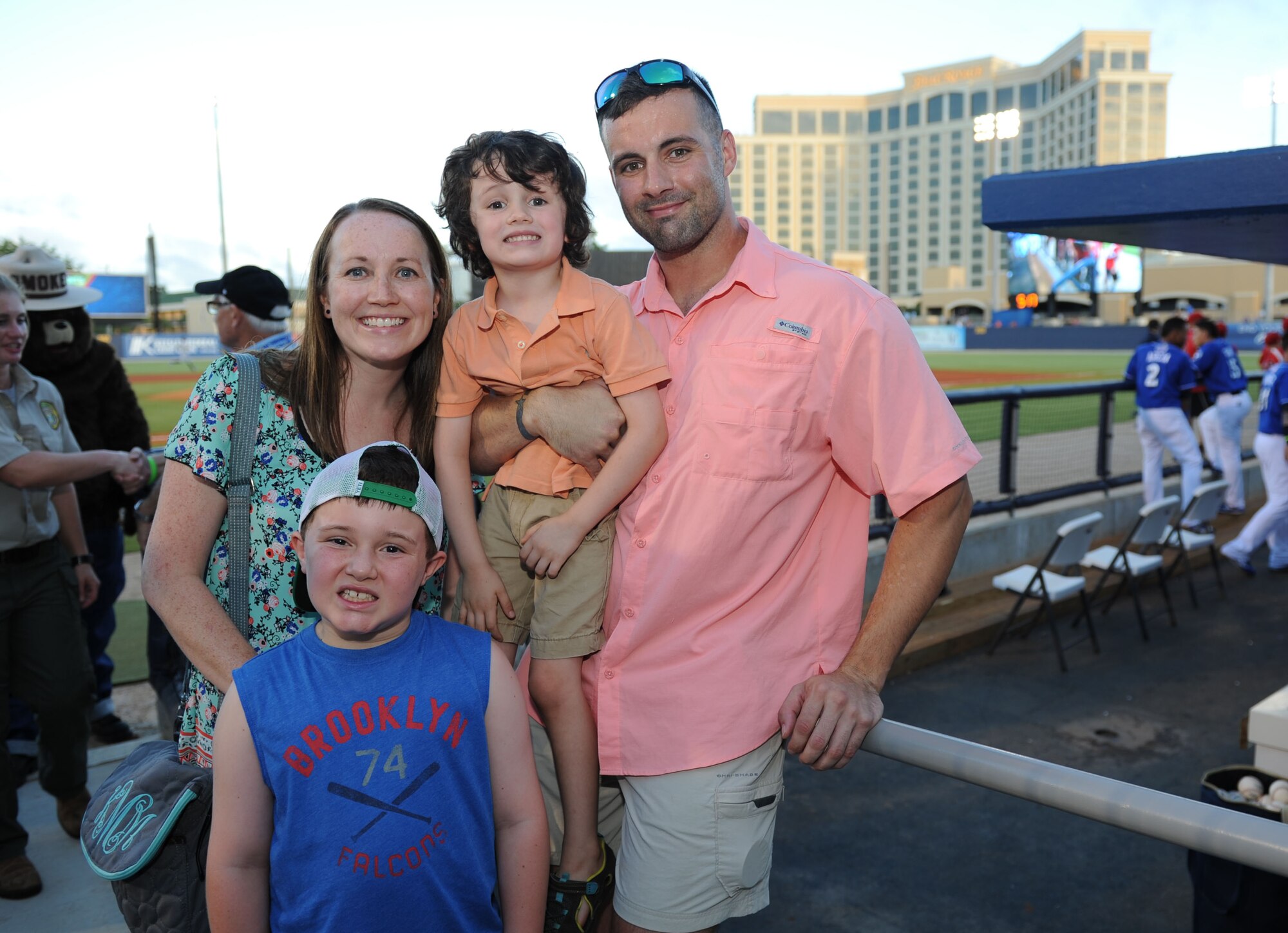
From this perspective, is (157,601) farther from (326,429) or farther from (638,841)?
(638,841)

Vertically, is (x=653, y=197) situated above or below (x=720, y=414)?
above

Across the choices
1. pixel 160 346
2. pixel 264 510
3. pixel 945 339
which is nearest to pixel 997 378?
pixel 945 339

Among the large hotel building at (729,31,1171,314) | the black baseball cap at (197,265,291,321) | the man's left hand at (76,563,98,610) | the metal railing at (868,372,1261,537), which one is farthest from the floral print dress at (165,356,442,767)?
the large hotel building at (729,31,1171,314)

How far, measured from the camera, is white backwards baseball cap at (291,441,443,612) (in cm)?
174

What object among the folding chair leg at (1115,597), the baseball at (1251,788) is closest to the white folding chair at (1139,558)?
the folding chair leg at (1115,597)

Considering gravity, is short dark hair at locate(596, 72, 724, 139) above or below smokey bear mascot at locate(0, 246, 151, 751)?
above

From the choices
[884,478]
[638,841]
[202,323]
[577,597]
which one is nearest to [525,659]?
[577,597]

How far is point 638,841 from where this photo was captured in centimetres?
208

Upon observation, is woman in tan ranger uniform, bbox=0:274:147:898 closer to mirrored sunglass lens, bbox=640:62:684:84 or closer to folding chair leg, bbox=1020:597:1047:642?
mirrored sunglass lens, bbox=640:62:684:84

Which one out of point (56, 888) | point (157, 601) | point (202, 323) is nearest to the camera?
point (157, 601)

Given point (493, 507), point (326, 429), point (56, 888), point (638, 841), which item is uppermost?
point (326, 429)

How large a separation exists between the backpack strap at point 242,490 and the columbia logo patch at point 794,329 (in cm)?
106

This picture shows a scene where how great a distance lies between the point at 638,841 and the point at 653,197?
4.50ft

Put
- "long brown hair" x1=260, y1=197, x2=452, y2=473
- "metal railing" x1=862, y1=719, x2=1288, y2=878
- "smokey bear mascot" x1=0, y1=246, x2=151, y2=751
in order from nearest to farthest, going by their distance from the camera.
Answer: "metal railing" x1=862, y1=719, x2=1288, y2=878 < "long brown hair" x1=260, y1=197, x2=452, y2=473 < "smokey bear mascot" x1=0, y1=246, x2=151, y2=751
